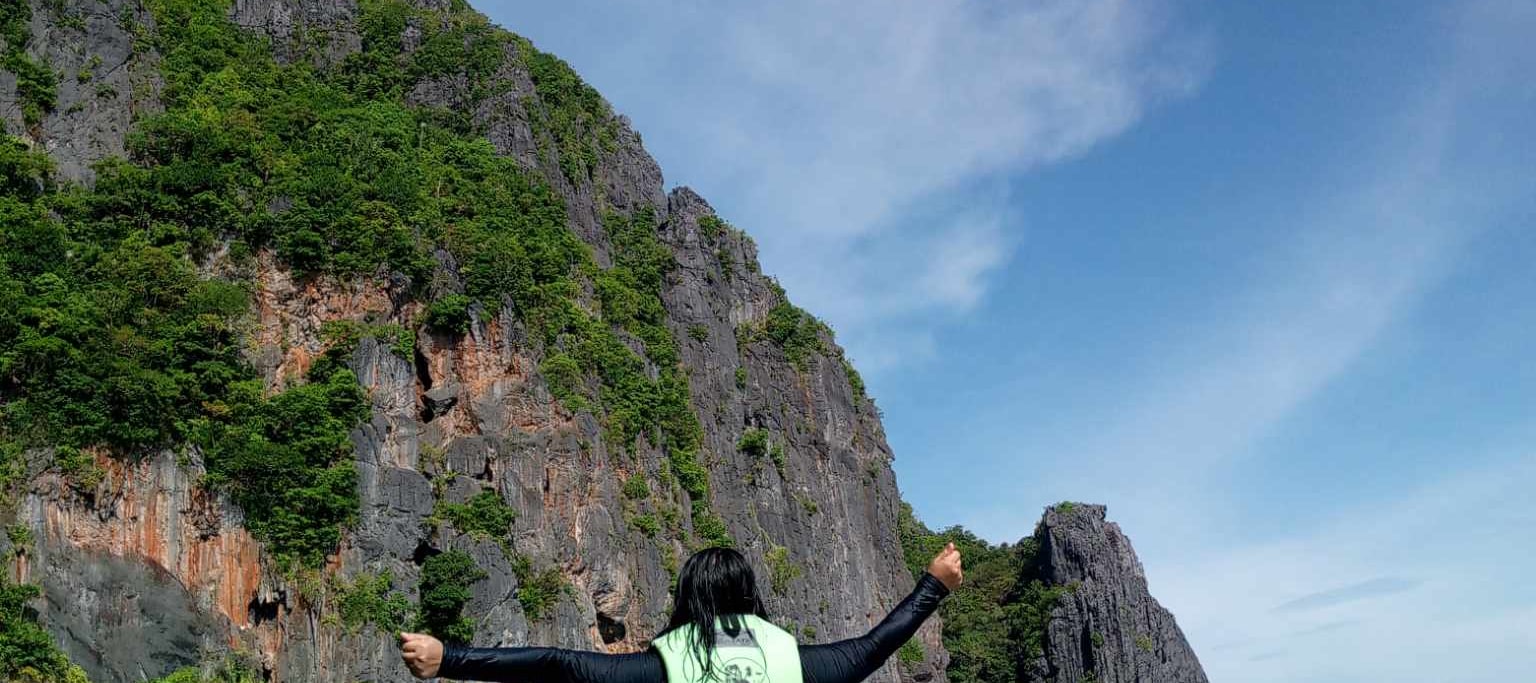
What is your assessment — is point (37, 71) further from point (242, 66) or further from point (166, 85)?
point (242, 66)

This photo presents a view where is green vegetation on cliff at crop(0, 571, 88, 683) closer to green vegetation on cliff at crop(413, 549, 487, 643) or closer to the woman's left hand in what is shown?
green vegetation on cliff at crop(413, 549, 487, 643)

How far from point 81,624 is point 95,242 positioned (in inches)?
424

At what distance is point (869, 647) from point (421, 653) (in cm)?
101

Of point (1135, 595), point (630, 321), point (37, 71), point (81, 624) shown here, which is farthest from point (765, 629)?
point (1135, 595)

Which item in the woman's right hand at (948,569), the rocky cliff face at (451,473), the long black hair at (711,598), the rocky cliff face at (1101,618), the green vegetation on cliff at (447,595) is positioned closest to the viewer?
the long black hair at (711,598)

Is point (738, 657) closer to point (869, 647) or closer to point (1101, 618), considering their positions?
point (869, 647)

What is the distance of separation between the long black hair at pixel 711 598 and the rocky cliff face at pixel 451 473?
25.0 m

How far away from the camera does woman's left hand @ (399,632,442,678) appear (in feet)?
8.42

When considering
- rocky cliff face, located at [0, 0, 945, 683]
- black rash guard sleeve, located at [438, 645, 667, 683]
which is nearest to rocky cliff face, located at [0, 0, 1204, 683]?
rocky cliff face, located at [0, 0, 945, 683]

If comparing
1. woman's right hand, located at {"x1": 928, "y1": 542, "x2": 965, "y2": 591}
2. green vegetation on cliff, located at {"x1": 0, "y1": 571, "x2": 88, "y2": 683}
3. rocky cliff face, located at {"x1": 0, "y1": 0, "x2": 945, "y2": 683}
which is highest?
rocky cliff face, located at {"x1": 0, "y1": 0, "x2": 945, "y2": 683}

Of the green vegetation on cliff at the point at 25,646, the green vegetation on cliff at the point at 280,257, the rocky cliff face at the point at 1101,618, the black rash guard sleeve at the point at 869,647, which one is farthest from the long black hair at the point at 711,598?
the rocky cliff face at the point at 1101,618

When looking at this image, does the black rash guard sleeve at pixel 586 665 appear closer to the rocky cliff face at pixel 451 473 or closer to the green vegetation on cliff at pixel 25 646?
the green vegetation on cliff at pixel 25 646

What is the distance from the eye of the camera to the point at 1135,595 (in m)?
63.6

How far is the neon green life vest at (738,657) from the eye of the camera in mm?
2658
